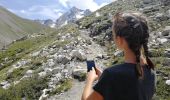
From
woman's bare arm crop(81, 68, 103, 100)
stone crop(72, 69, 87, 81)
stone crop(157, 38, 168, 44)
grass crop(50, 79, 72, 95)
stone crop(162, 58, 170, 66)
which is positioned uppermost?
woman's bare arm crop(81, 68, 103, 100)

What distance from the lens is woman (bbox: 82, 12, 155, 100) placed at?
4750 mm

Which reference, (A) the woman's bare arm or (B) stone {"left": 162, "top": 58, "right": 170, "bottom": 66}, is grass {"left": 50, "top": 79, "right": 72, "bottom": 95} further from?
(A) the woman's bare arm

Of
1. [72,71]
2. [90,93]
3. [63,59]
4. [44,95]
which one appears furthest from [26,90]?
[90,93]

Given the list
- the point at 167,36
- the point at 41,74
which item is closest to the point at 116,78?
the point at 41,74

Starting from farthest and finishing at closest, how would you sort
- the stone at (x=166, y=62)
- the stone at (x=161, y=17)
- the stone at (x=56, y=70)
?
the stone at (x=161, y=17), the stone at (x=56, y=70), the stone at (x=166, y=62)

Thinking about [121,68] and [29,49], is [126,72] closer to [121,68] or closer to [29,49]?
[121,68]

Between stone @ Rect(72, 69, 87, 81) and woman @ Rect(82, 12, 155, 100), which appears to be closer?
woman @ Rect(82, 12, 155, 100)

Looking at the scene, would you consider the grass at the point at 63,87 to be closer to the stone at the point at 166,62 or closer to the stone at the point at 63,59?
the stone at the point at 63,59

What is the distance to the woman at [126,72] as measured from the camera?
15.6 ft

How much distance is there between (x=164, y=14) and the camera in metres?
32.0

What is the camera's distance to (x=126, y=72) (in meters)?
4.76

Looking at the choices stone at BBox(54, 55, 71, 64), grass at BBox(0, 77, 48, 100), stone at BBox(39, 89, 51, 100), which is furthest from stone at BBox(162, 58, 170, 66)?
stone at BBox(54, 55, 71, 64)

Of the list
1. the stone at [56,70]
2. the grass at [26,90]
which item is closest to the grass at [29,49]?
the stone at [56,70]

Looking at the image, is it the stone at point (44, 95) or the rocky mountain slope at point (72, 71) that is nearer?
the rocky mountain slope at point (72, 71)
